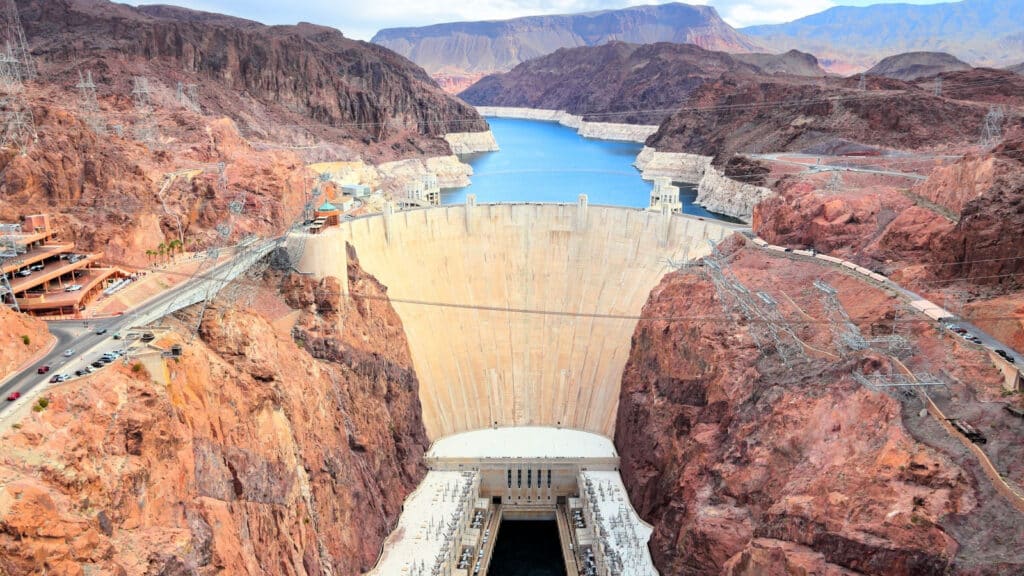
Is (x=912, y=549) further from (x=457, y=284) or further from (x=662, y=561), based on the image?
(x=457, y=284)

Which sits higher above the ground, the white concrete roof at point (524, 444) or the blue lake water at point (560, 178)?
the blue lake water at point (560, 178)

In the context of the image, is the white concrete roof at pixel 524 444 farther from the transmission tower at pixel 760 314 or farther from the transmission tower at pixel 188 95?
the transmission tower at pixel 188 95

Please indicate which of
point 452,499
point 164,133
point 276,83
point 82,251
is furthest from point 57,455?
point 276,83

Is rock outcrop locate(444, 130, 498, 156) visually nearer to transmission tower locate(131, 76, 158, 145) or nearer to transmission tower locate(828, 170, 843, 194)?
transmission tower locate(131, 76, 158, 145)

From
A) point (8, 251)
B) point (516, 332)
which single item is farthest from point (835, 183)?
point (8, 251)

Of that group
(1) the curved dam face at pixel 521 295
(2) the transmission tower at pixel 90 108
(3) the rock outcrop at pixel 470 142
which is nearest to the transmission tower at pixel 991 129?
(1) the curved dam face at pixel 521 295

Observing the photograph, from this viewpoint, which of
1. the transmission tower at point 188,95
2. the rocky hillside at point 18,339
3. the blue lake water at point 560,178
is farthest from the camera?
the blue lake water at point 560,178

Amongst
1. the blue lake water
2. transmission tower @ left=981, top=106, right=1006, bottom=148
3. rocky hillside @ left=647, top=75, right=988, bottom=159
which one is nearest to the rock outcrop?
the blue lake water
